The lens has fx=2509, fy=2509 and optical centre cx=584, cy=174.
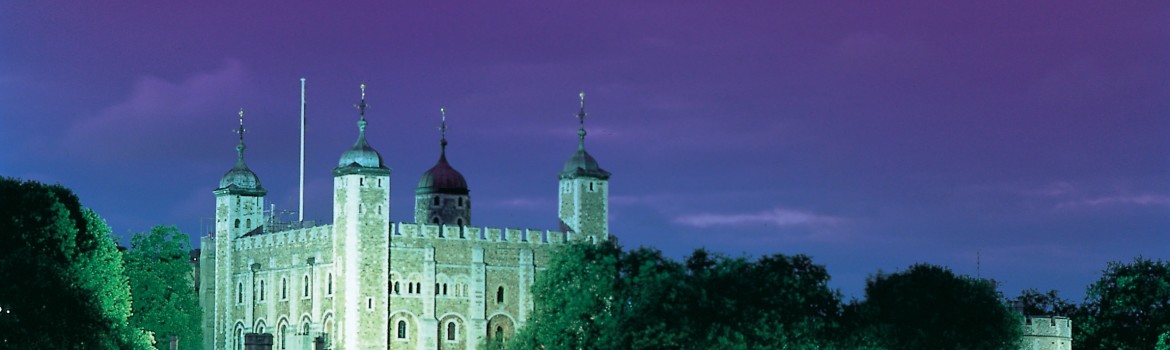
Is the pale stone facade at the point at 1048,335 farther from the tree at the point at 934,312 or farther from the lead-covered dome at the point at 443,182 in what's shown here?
the lead-covered dome at the point at 443,182

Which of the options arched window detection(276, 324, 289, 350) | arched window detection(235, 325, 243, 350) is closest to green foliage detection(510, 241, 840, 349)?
arched window detection(276, 324, 289, 350)

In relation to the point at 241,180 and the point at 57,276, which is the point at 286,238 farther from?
the point at 57,276

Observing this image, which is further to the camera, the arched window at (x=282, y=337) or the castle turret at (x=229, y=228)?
the castle turret at (x=229, y=228)

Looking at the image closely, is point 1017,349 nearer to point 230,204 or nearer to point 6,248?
point 230,204

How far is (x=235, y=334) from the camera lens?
453ft

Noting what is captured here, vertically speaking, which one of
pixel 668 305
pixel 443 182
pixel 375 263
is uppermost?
pixel 443 182

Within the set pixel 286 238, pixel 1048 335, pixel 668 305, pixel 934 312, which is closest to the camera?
pixel 668 305

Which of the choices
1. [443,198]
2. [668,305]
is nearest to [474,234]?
[443,198]

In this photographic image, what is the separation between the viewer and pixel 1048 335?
13188 centimetres

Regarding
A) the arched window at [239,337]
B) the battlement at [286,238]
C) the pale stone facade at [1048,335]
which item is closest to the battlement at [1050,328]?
the pale stone facade at [1048,335]

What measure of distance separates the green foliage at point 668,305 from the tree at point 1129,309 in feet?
71.7

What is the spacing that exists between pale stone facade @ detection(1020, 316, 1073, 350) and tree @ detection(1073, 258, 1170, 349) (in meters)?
1.78

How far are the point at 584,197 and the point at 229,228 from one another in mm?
19924

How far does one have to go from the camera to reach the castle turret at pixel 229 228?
456 ft
